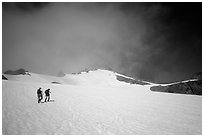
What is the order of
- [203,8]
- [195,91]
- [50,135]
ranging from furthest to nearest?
[195,91] < [203,8] < [50,135]

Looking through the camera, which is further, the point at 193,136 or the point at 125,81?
the point at 125,81

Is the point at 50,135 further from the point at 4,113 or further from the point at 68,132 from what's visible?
the point at 4,113

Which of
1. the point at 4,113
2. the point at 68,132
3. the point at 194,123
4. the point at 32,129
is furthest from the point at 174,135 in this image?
the point at 4,113

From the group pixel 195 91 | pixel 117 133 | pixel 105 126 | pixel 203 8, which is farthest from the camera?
pixel 195 91

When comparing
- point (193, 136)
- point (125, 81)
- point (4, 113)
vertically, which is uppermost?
point (125, 81)

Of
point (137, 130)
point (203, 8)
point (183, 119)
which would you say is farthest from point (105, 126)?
point (203, 8)

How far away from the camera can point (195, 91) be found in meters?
24.2

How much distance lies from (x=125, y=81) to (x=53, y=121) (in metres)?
60.3

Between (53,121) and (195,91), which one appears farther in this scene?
(195,91)

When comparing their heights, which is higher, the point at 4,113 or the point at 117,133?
the point at 4,113

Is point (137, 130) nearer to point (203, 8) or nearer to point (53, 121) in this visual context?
point (53, 121)

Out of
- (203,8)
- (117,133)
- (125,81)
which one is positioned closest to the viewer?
(117,133)

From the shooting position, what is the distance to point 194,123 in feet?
29.2

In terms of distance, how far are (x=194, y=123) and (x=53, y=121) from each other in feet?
32.7
